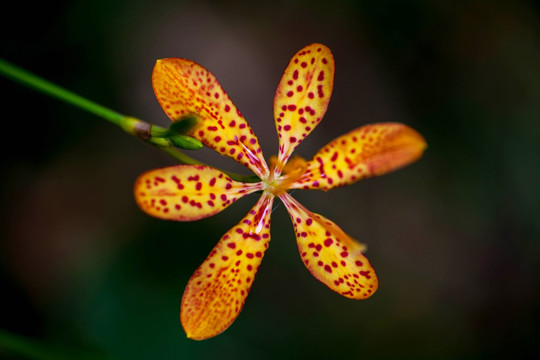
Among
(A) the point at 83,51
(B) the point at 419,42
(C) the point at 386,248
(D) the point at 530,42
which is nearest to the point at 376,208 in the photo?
(C) the point at 386,248

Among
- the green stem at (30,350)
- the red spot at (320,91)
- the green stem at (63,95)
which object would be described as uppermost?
the red spot at (320,91)

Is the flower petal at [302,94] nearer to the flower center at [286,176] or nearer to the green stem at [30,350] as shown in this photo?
the flower center at [286,176]

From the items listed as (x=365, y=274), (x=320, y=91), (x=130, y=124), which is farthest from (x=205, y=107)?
(x=365, y=274)

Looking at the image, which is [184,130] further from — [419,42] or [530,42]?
[530,42]

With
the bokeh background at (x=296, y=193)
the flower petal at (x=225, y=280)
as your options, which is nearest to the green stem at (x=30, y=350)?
the bokeh background at (x=296, y=193)

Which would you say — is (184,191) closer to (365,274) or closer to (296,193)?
(365,274)
